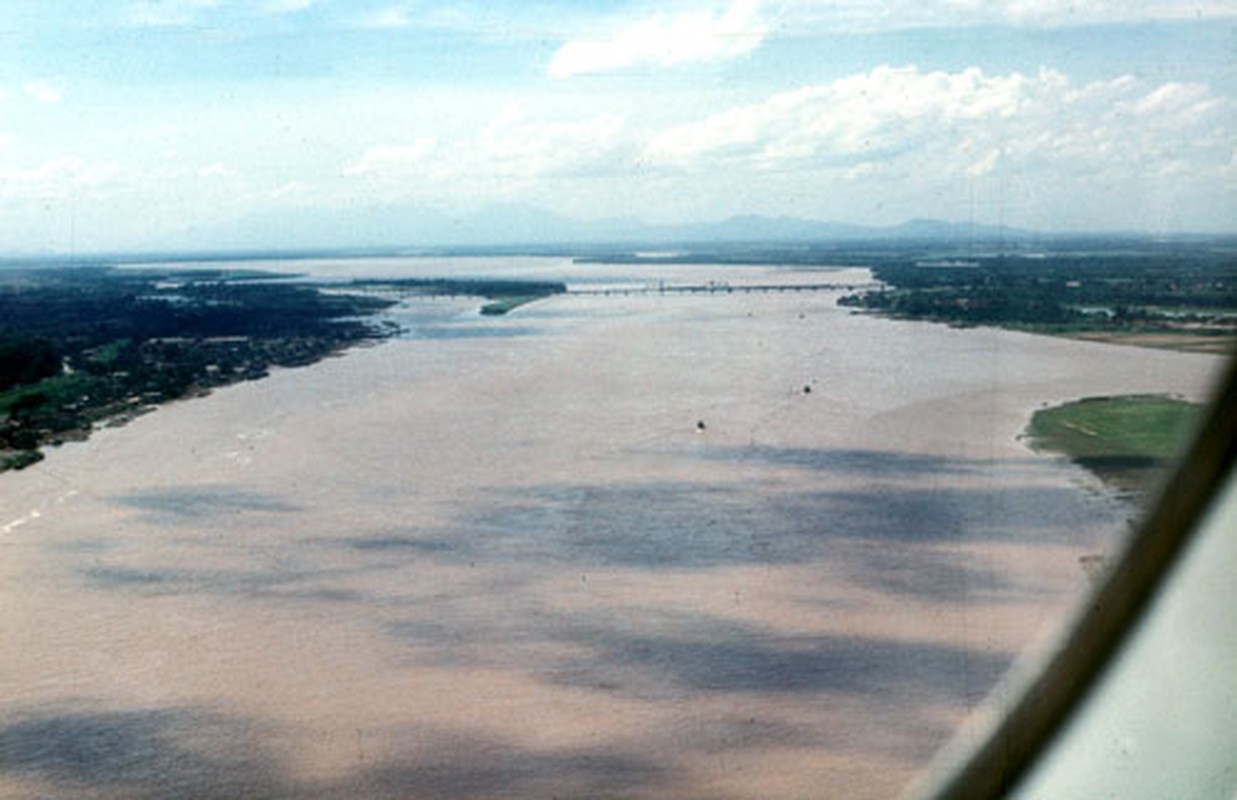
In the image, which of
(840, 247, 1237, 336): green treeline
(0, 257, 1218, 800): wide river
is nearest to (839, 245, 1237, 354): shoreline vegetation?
(840, 247, 1237, 336): green treeline

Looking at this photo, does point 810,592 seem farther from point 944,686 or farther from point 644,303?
point 644,303

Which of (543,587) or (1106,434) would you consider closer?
(543,587)

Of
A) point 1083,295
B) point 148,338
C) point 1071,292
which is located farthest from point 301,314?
point 1083,295

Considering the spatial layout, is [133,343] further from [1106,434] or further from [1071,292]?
[1106,434]

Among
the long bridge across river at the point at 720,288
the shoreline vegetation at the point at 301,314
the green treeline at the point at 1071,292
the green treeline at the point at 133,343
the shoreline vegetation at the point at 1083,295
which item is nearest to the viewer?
the shoreline vegetation at the point at 1083,295

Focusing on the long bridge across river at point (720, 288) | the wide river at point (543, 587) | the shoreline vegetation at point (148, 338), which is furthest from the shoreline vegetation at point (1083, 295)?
the shoreline vegetation at point (148, 338)

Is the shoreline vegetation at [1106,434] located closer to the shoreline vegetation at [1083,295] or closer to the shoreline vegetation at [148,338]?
the shoreline vegetation at [1083,295]

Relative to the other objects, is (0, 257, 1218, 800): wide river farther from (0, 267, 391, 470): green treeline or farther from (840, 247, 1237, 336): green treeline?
(0, 267, 391, 470): green treeline
